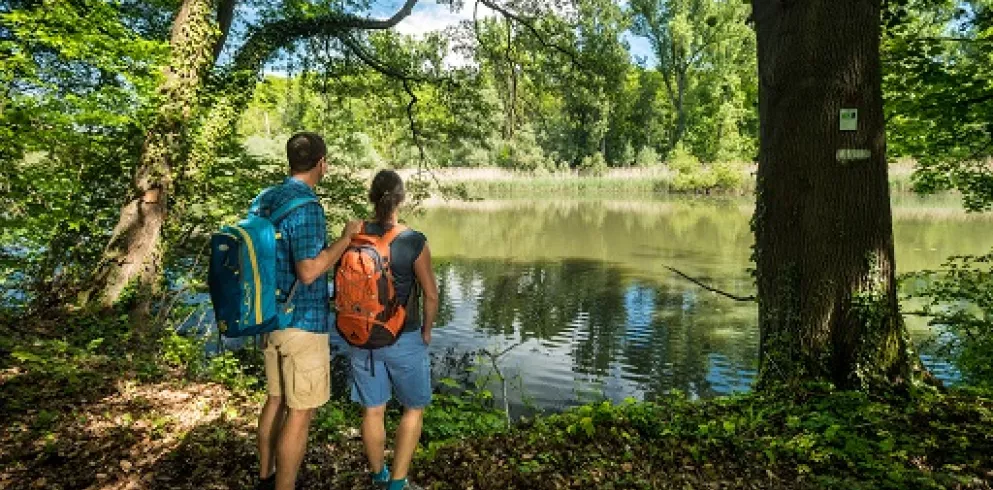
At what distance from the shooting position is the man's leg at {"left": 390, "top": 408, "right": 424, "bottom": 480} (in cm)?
284

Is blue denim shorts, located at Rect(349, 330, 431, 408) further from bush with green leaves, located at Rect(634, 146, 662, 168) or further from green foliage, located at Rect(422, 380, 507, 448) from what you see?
bush with green leaves, located at Rect(634, 146, 662, 168)

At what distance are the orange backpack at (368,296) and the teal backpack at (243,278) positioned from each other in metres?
0.33

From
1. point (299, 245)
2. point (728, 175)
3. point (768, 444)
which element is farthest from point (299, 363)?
point (728, 175)

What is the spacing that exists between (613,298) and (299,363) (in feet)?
34.0

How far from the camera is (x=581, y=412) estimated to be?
153 inches

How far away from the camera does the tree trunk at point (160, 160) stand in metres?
7.11

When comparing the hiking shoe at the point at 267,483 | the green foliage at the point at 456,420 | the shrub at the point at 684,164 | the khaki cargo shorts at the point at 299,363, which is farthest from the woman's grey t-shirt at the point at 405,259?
the shrub at the point at 684,164

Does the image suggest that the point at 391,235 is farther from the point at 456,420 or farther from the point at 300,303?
the point at 456,420

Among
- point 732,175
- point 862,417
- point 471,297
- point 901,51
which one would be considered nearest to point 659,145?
point 732,175

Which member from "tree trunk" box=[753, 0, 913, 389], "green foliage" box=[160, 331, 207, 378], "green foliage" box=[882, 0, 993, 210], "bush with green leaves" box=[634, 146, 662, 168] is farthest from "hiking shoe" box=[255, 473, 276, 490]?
"bush with green leaves" box=[634, 146, 662, 168]

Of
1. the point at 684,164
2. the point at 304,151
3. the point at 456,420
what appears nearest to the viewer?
the point at 304,151

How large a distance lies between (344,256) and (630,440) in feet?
6.63

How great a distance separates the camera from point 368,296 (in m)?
2.69

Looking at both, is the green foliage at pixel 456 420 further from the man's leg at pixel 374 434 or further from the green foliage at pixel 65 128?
the green foliage at pixel 65 128
